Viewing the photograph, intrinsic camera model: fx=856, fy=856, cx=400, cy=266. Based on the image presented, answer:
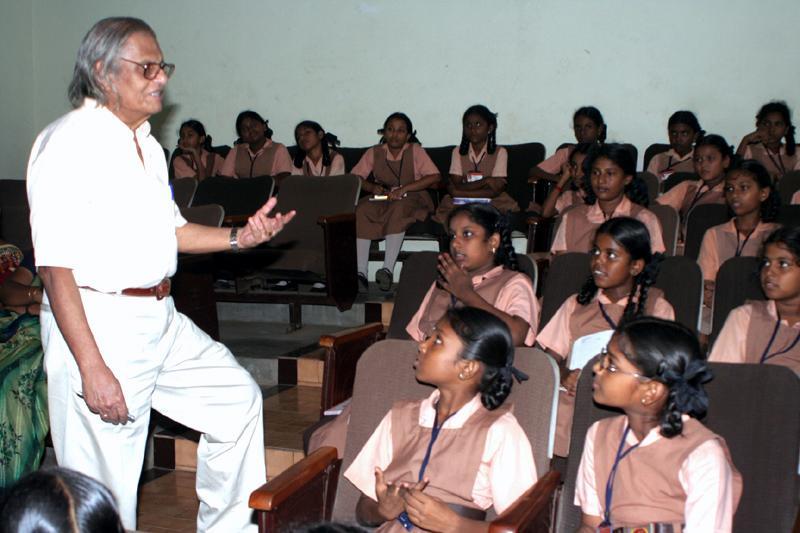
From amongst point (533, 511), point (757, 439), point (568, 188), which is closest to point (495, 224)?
point (757, 439)

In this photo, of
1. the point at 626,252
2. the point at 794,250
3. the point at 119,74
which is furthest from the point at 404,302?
the point at 119,74

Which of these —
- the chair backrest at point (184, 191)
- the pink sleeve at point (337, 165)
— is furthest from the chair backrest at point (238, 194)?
the pink sleeve at point (337, 165)

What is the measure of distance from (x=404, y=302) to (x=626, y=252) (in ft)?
3.00

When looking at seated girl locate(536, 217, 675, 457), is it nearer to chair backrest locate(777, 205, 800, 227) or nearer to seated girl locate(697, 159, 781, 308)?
seated girl locate(697, 159, 781, 308)

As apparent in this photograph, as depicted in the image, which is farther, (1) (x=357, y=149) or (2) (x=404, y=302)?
(1) (x=357, y=149)

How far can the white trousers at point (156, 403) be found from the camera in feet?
6.78

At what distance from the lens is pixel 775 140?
5.64m

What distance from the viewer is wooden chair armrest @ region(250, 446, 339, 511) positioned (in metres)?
1.86

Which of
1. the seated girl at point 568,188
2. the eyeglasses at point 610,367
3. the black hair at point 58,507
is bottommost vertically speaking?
the eyeglasses at point 610,367

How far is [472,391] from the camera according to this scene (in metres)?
2.14

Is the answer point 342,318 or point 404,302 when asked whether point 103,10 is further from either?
point 404,302

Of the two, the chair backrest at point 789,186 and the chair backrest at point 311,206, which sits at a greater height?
the chair backrest at point 789,186

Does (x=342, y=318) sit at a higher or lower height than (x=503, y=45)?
lower

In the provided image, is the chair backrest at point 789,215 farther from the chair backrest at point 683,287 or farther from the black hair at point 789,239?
the black hair at point 789,239
